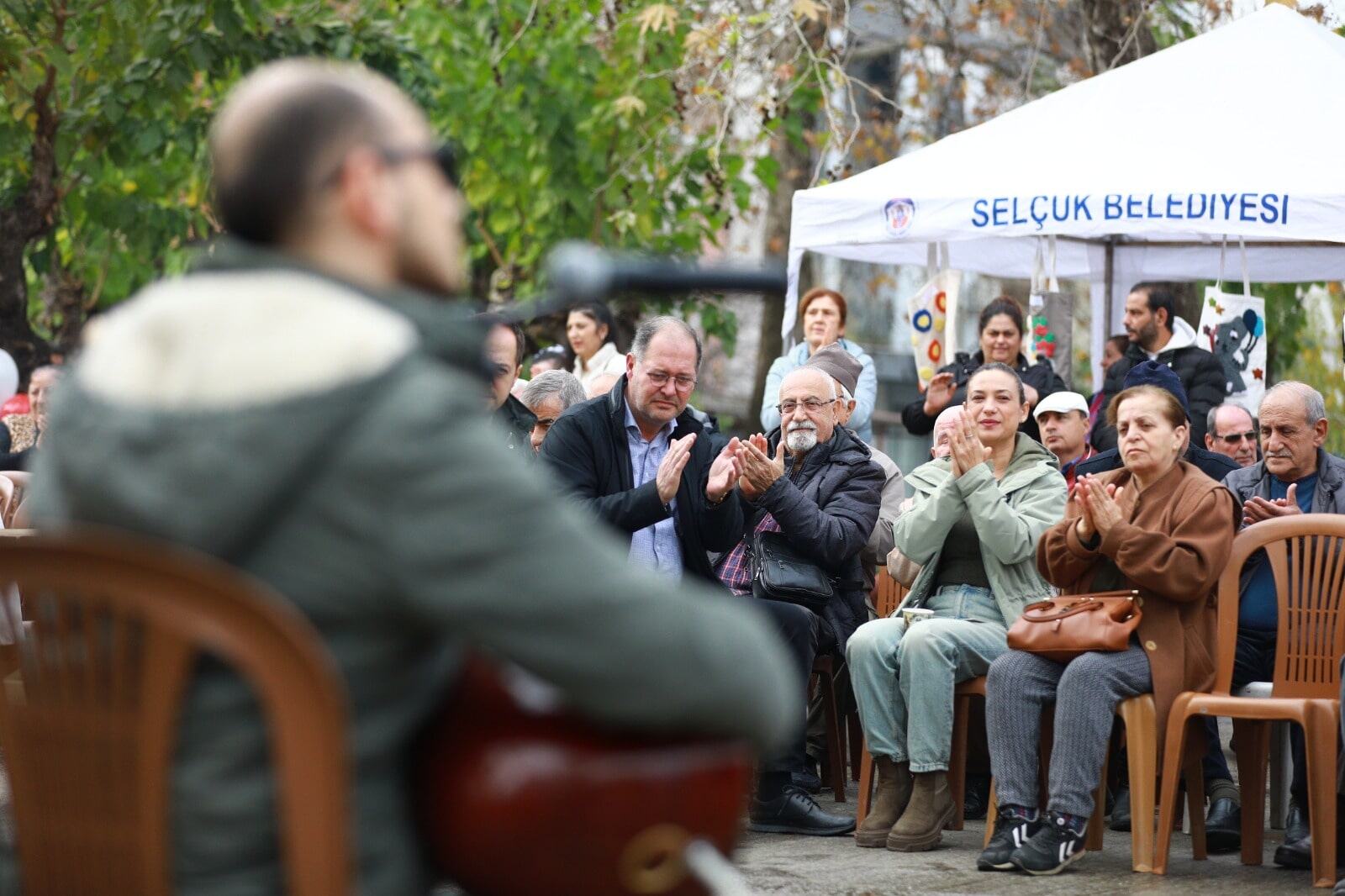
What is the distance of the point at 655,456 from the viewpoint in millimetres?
6949

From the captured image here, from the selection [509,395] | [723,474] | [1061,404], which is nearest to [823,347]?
[1061,404]

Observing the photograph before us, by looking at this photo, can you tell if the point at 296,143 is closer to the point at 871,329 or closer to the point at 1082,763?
the point at 1082,763

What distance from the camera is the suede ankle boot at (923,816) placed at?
679cm

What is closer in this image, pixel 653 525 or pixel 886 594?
pixel 653 525

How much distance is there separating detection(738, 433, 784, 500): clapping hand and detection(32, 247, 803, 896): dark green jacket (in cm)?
500

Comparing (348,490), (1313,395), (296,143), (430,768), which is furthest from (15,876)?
(1313,395)

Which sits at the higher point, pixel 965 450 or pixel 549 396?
pixel 549 396

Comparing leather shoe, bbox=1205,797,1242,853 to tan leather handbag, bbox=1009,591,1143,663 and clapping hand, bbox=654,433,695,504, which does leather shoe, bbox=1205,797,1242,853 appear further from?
clapping hand, bbox=654,433,695,504

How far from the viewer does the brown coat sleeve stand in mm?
6223

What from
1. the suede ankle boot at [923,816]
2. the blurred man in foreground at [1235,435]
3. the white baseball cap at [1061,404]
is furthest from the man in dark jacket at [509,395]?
the blurred man in foreground at [1235,435]

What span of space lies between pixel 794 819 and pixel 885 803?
1.36 ft

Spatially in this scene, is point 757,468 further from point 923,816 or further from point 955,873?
point 955,873

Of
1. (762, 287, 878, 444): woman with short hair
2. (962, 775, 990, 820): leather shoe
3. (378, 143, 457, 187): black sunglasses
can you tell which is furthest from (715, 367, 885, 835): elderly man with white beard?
(378, 143, 457, 187): black sunglasses

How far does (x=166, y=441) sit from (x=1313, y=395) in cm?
637
